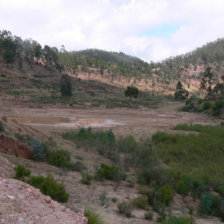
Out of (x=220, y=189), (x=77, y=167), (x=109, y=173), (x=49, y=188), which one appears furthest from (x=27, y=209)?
(x=220, y=189)

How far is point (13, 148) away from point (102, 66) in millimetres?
87171

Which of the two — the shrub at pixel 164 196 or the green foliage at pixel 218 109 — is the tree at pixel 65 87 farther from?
the shrub at pixel 164 196

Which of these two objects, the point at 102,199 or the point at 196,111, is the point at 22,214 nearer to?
the point at 102,199

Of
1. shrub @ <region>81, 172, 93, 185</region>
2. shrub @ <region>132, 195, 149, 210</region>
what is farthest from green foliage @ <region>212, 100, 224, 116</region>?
shrub @ <region>132, 195, 149, 210</region>

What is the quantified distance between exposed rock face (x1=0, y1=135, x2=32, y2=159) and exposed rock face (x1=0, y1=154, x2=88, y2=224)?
4706 millimetres

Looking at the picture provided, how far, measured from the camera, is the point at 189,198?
26.5ft

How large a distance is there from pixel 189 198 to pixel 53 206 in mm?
5543

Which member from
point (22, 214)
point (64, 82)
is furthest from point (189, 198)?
point (64, 82)

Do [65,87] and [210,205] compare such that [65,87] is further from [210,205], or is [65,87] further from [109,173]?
[210,205]

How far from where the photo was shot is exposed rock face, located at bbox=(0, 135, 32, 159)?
8547mm

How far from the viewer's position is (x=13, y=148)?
8.69 metres

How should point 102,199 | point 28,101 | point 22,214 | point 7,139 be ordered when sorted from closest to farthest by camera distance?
point 22,214 < point 102,199 < point 7,139 < point 28,101

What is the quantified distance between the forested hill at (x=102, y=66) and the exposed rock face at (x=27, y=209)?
65.1 metres

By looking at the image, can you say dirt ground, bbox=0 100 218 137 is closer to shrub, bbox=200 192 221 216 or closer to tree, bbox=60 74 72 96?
shrub, bbox=200 192 221 216
